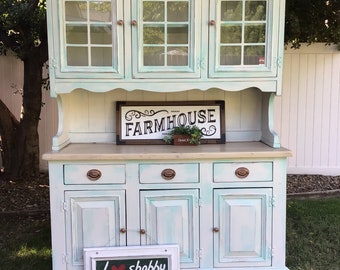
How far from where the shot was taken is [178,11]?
236cm

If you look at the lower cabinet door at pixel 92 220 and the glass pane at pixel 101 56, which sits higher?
the glass pane at pixel 101 56

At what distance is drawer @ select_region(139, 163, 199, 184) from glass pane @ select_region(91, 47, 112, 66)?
651 millimetres

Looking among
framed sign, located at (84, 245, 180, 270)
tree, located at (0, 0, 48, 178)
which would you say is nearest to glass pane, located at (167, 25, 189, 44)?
framed sign, located at (84, 245, 180, 270)

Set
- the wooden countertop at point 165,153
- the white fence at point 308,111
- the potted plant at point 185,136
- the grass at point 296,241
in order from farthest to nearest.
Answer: the white fence at point 308,111 < the grass at point 296,241 < the potted plant at point 185,136 < the wooden countertop at point 165,153

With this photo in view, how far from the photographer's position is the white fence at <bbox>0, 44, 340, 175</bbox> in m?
4.48

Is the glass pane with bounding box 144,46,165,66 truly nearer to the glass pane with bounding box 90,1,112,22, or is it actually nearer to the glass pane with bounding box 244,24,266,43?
the glass pane with bounding box 90,1,112,22

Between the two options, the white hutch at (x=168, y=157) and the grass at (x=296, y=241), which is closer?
the white hutch at (x=168, y=157)

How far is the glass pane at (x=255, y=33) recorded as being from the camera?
7.77ft

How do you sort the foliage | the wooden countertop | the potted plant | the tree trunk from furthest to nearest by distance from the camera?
1. the tree trunk
2. the foliage
3. the potted plant
4. the wooden countertop

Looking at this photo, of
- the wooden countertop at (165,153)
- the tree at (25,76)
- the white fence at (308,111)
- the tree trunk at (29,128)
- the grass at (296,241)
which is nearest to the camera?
the wooden countertop at (165,153)

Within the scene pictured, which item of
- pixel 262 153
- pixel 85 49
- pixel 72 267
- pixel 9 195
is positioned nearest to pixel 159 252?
pixel 72 267

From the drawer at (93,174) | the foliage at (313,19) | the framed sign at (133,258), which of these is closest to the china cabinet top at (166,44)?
the drawer at (93,174)

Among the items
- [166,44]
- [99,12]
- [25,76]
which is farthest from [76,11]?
[25,76]

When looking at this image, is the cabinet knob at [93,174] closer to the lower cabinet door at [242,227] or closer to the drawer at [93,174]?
the drawer at [93,174]
